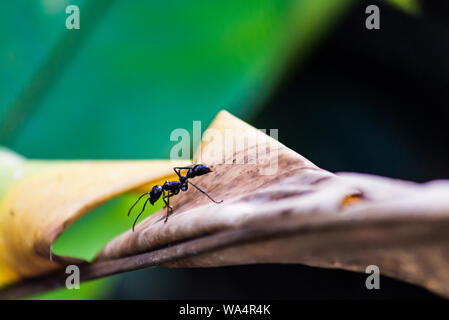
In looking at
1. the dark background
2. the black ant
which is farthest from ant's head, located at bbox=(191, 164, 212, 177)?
the dark background

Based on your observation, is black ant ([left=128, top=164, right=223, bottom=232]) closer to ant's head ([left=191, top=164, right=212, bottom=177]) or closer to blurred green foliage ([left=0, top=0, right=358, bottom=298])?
ant's head ([left=191, top=164, right=212, bottom=177])

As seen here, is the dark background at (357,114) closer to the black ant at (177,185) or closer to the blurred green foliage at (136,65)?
the blurred green foliage at (136,65)

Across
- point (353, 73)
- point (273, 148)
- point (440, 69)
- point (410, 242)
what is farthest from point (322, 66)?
point (410, 242)

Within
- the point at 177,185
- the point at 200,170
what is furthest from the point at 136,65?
the point at 200,170

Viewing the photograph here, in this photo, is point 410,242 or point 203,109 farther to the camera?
point 203,109

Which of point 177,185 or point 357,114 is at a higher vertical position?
point 357,114

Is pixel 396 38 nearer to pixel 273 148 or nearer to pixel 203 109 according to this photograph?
pixel 203 109

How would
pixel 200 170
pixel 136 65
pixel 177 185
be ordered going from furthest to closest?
pixel 136 65 → pixel 177 185 → pixel 200 170

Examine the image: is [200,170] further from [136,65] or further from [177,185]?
[136,65]
